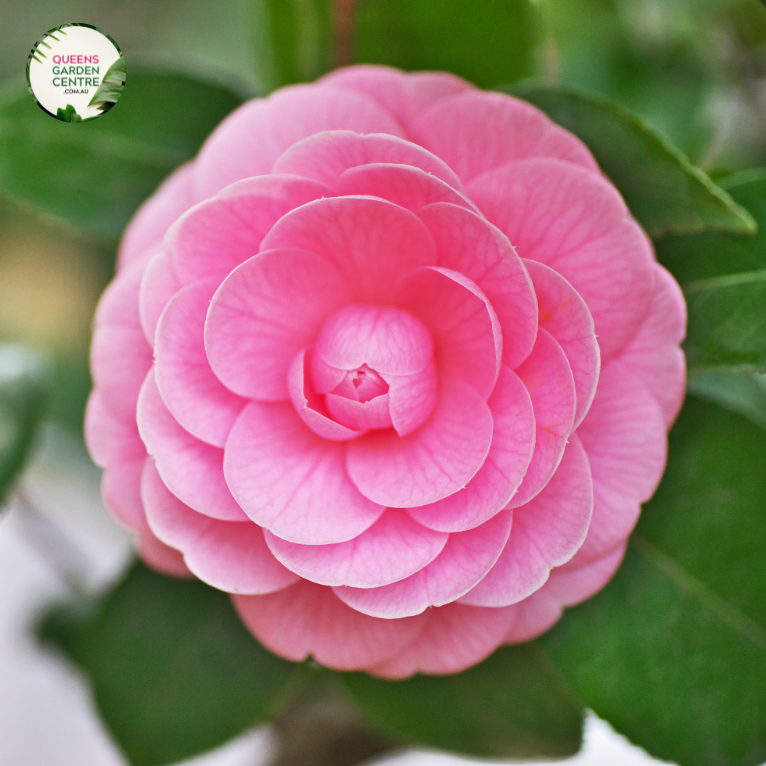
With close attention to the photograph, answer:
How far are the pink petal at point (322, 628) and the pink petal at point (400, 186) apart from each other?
21 cm

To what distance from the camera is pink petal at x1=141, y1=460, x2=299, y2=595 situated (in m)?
0.35

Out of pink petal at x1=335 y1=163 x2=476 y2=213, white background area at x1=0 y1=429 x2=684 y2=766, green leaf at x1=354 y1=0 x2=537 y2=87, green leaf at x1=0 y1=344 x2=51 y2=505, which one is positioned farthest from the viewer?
white background area at x1=0 y1=429 x2=684 y2=766

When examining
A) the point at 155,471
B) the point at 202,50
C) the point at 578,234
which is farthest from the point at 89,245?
the point at 202,50

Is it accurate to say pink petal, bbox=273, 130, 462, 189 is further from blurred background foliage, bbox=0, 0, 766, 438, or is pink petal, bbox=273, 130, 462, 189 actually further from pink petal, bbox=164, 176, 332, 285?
blurred background foliage, bbox=0, 0, 766, 438

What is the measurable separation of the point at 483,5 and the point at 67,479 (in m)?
0.89

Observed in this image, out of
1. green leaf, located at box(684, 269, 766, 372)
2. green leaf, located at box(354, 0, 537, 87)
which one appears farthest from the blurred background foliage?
green leaf, located at box(684, 269, 766, 372)

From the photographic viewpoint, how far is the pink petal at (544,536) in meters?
0.33

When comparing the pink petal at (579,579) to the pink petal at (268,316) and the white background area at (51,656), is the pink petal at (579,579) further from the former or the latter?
the white background area at (51,656)

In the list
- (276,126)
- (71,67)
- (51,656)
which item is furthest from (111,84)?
(51,656)

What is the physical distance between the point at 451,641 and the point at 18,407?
0.43m

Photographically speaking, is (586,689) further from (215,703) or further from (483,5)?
(483,5)

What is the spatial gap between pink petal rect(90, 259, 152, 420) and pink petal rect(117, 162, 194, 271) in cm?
2

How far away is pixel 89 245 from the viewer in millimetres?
684

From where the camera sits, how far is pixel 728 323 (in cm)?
38
